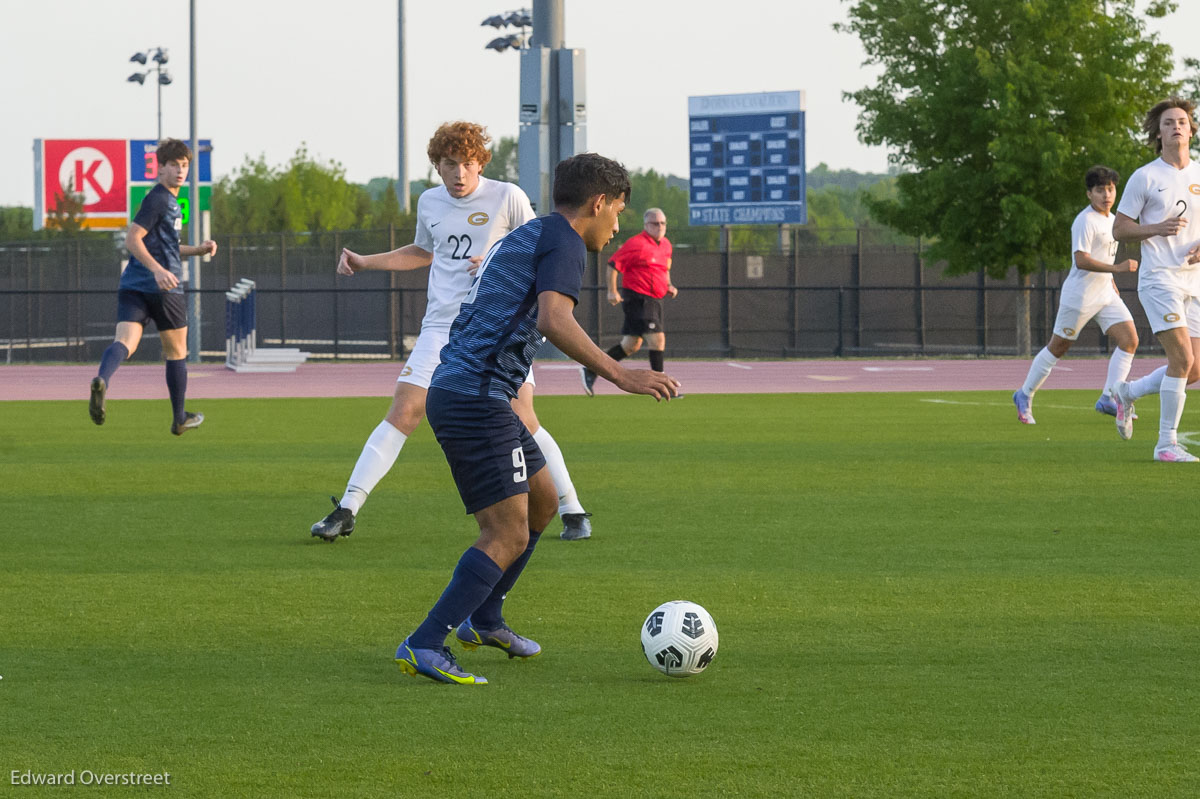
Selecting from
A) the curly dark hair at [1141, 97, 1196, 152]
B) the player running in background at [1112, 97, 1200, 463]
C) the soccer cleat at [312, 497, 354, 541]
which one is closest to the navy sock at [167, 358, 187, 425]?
the soccer cleat at [312, 497, 354, 541]

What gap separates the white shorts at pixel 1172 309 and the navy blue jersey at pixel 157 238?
6747mm

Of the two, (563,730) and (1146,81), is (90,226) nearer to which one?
(1146,81)

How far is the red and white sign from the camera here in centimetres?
6131

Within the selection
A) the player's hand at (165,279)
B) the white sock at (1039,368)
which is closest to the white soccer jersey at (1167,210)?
the white sock at (1039,368)

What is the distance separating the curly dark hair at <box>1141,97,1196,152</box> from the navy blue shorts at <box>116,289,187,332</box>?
6.82 m

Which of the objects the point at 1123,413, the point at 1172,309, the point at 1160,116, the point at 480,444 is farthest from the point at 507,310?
the point at 1123,413

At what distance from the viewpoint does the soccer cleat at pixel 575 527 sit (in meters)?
7.68

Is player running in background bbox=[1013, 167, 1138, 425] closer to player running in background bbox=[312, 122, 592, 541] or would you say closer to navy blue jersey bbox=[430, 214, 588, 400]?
player running in background bbox=[312, 122, 592, 541]

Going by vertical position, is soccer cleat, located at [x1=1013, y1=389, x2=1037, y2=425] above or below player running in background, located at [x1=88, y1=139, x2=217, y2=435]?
below

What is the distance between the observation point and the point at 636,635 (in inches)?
214

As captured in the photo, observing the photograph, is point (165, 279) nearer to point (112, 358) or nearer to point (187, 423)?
point (112, 358)

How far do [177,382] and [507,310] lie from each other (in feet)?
25.5

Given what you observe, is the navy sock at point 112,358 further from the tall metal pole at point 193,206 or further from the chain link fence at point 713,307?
the chain link fence at point 713,307

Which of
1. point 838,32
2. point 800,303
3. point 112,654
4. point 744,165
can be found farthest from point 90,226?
point 112,654
